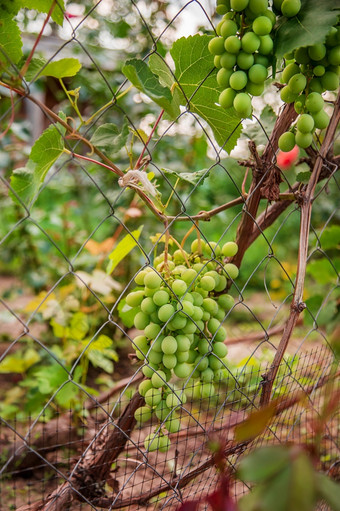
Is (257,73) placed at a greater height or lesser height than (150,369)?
greater

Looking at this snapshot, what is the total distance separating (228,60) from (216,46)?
0.03m

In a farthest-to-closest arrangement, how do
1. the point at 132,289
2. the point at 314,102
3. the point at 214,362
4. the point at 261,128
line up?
the point at 132,289
the point at 261,128
the point at 214,362
the point at 314,102

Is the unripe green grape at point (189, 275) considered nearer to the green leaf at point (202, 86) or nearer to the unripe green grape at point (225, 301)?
the unripe green grape at point (225, 301)

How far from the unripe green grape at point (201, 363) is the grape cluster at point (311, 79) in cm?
43

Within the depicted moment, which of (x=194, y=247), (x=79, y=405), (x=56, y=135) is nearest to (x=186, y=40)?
(x=56, y=135)

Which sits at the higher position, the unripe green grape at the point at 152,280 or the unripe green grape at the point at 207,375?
the unripe green grape at the point at 152,280

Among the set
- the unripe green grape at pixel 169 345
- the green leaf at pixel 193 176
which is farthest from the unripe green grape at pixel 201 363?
the green leaf at pixel 193 176

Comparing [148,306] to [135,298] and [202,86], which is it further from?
[202,86]

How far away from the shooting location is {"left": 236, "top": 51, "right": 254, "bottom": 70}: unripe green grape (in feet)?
2.30

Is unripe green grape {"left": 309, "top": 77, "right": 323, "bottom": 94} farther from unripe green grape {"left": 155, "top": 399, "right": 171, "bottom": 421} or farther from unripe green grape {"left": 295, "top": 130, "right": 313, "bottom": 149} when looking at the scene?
unripe green grape {"left": 155, "top": 399, "right": 171, "bottom": 421}

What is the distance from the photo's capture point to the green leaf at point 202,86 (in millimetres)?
781

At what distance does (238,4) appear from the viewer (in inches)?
27.1

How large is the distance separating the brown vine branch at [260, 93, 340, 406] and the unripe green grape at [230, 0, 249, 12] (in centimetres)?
34

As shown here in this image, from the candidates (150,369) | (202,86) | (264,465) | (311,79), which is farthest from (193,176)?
(264,465)
